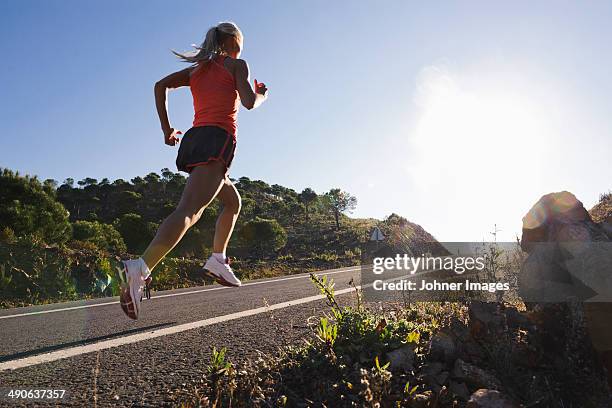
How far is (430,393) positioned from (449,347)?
0.57 m

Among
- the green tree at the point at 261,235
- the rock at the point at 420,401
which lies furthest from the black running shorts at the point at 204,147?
the green tree at the point at 261,235

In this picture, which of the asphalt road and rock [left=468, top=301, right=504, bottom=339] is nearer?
the asphalt road

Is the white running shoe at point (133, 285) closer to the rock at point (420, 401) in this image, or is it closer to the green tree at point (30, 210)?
the rock at point (420, 401)

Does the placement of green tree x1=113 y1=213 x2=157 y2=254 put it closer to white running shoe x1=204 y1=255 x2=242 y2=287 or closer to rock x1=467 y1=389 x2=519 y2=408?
white running shoe x1=204 y1=255 x2=242 y2=287

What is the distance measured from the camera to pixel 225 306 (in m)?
5.05

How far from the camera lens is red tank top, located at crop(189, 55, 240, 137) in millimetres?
2672

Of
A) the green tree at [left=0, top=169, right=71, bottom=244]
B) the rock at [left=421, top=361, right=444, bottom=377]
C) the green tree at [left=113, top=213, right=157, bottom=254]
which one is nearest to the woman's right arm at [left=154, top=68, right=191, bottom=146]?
the rock at [left=421, top=361, right=444, bottom=377]

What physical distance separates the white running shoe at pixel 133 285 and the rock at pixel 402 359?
1555mm

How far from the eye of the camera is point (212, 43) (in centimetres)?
283

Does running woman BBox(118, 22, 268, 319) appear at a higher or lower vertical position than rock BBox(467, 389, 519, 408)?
higher

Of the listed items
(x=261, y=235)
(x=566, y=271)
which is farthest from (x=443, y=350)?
(x=261, y=235)

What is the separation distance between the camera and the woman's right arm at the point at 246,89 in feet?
8.61

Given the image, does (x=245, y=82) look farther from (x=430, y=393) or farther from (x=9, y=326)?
(x=9, y=326)

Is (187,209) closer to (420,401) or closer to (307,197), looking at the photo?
(420,401)
